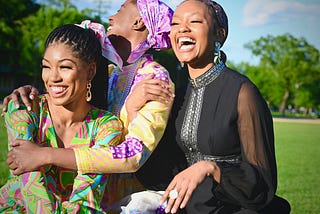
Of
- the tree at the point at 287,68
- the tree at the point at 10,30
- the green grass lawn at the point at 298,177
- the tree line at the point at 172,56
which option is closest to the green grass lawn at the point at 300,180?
the green grass lawn at the point at 298,177

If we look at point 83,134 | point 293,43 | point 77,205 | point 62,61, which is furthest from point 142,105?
point 293,43

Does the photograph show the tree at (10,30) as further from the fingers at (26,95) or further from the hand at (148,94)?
the hand at (148,94)

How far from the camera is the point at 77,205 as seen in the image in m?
2.40

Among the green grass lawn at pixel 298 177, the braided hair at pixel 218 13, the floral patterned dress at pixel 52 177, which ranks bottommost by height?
the green grass lawn at pixel 298 177

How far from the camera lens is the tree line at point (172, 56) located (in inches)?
1363

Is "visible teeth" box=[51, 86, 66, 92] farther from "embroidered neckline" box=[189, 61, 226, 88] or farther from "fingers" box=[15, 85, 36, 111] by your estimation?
"embroidered neckline" box=[189, 61, 226, 88]

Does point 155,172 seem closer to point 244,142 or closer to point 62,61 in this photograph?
point 244,142

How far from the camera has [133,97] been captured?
2830 mm

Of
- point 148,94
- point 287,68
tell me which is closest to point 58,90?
point 148,94

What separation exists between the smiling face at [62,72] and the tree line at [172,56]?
13.8 feet

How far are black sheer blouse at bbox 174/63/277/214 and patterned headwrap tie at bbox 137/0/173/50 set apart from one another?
44cm

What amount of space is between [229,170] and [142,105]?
0.71 m

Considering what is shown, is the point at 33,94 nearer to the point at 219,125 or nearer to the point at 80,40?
the point at 80,40

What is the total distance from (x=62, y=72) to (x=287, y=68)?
63.5m
